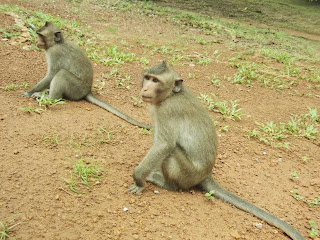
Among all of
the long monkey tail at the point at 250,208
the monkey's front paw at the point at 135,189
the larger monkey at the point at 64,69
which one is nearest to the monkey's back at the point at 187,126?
the long monkey tail at the point at 250,208

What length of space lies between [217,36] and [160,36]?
2.70m

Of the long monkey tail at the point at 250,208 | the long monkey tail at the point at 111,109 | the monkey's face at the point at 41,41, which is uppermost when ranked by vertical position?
the monkey's face at the point at 41,41

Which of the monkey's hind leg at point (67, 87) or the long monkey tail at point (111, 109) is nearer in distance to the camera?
the long monkey tail at point (111, 109)

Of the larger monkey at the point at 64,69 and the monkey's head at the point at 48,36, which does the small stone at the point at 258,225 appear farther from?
the monkey's head at the point at 48,36

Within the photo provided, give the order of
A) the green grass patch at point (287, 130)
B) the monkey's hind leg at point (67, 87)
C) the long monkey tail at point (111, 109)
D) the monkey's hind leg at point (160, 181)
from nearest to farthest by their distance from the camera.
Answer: the monkey's hind leg at point (160, 181) → the long monkey tail at point (111, 109) → the green grass patch at point (287, 130) → the monkey's hind leg at point (67, 87)

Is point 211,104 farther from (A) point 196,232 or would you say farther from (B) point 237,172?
(A) point 196,232

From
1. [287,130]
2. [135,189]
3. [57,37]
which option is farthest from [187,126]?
[57,37]

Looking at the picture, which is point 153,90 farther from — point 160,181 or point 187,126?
point 160,181

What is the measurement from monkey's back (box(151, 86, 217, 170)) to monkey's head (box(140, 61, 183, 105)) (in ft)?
0.30

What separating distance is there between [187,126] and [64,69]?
365 centimetres

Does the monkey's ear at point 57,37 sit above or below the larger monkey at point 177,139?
above

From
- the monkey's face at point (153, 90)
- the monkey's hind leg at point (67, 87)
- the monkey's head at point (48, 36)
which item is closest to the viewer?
the monkey's face at point (153, 90)

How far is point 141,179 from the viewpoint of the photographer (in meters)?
3.54

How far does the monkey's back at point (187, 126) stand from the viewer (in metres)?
3.58
